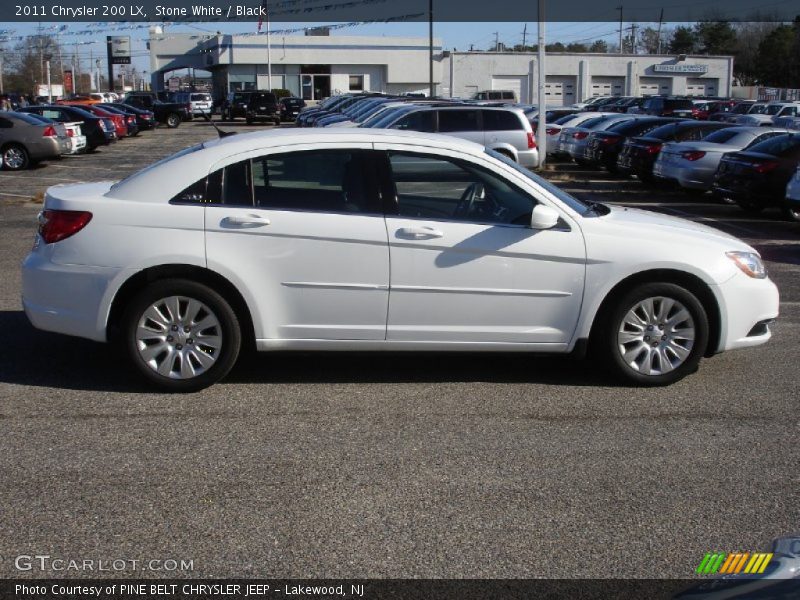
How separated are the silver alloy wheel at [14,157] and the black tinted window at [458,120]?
11548 millimetres

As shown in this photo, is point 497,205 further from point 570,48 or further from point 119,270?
point 570,48

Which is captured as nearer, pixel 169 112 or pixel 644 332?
pixel 644 332

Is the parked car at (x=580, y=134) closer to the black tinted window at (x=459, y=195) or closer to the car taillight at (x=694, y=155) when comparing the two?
the car taillight at (x=694, y=155)

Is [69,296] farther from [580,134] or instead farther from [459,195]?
[580,134]

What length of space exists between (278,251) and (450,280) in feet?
3.69

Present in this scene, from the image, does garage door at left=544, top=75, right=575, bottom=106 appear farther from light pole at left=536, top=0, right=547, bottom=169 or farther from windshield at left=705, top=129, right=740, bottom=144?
windshield at left=705, top=129, right=740, bottom=144

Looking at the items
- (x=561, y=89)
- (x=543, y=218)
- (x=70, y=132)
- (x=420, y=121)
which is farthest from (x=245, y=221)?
(x=561, y=89)

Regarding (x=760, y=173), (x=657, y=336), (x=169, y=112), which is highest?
(x=169, y=112)

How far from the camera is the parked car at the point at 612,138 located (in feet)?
79.5

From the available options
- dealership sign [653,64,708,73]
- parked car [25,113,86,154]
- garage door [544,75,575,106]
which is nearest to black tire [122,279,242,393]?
parked car [25,113,86,154]

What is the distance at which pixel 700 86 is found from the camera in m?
78.2

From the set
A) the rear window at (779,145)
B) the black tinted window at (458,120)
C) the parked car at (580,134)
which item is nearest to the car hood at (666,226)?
the rear window at (779,145)

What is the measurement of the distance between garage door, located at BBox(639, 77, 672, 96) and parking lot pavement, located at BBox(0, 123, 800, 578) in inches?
2857

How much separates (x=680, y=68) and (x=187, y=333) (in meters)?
75.9
